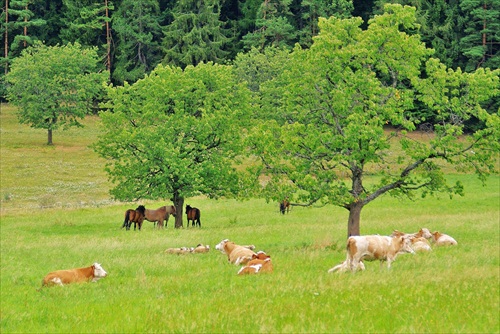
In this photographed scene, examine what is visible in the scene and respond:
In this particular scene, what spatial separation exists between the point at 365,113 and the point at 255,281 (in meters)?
9.91

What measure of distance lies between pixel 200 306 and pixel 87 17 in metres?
99.6

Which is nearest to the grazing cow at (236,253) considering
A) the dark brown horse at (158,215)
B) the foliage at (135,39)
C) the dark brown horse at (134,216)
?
the dark brown horse at (134,216)

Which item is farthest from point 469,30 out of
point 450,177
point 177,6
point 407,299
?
point 407,299

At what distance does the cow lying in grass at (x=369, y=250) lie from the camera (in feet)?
55.3

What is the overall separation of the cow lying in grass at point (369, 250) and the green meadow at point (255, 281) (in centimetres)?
45

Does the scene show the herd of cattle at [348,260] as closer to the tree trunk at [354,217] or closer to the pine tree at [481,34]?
the tree trunk at [354,217]

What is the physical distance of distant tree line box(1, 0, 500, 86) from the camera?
9125 cm

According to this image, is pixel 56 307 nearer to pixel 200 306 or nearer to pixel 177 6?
pixel 200 306

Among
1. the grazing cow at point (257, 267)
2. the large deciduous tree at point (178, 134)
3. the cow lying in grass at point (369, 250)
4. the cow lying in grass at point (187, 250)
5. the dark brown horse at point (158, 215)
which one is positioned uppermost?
the large deciduous tree at point (178, 134)

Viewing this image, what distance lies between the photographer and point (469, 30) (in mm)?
88062

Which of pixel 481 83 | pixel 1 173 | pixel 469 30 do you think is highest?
pixel 469 30

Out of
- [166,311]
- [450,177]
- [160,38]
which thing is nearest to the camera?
[166,311]

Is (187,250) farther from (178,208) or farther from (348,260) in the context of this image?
(178,208)

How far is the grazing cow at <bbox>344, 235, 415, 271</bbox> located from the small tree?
226 feet
